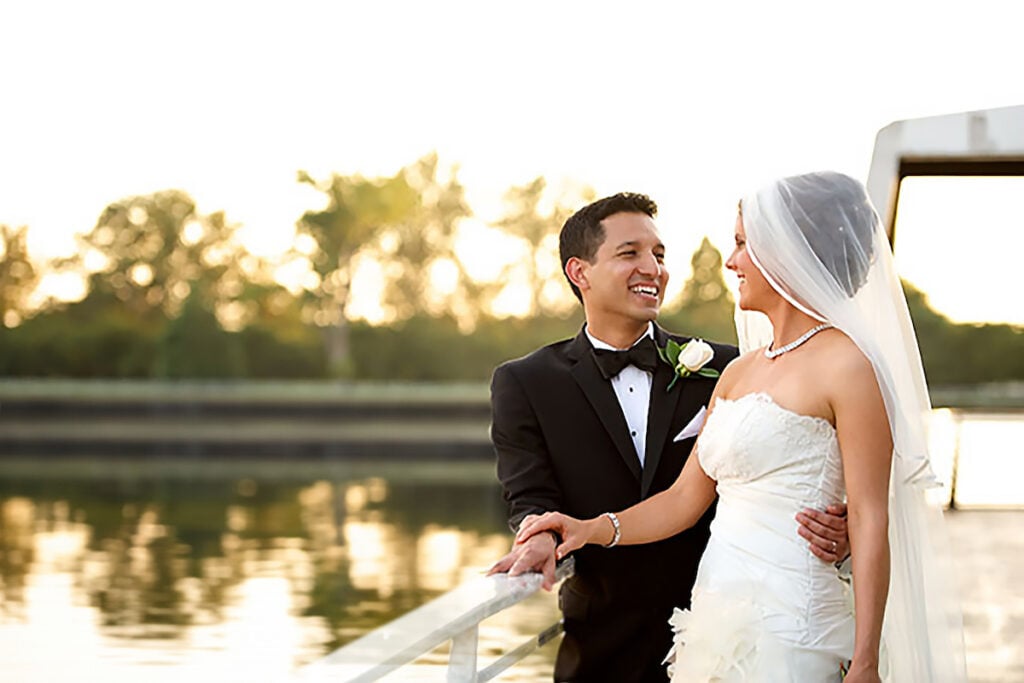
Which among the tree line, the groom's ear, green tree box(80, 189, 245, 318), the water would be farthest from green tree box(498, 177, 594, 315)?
the groom's ear

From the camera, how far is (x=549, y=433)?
302 centimetres

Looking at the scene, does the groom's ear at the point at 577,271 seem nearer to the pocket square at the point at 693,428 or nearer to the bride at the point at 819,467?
the pocket square at the point at 693,428

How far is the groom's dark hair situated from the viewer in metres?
3.01

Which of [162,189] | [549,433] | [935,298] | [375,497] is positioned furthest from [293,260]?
[549,433]

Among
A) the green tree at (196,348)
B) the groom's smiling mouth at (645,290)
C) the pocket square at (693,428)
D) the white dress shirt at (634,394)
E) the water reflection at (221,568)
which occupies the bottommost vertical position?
the water reflection at (221,568)

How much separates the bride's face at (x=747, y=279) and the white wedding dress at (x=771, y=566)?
0.46ft

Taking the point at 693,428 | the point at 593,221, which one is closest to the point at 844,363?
the point at 693,428

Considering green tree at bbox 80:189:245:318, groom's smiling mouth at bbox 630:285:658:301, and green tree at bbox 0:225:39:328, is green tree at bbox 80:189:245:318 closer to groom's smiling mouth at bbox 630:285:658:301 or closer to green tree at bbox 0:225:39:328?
green tree at bbox 0:225:39:328

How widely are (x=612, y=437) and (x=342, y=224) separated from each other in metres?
50.0

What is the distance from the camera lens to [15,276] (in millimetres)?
50188

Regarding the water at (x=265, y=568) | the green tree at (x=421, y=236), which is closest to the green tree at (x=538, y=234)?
the green tree at (x=421, y=236)

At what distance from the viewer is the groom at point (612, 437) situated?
2.96m

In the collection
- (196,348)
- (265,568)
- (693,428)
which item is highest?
(693,428)

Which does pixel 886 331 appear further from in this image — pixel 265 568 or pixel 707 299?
pixel 707 299
